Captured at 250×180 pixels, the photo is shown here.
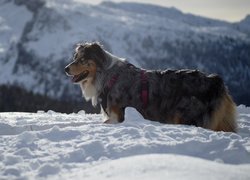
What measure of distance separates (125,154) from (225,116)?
4.11 m

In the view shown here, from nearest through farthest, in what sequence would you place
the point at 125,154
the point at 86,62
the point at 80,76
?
the point at 125,154 → the point at 86,62 → the point at 80,76

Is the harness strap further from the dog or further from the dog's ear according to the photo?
the dog's ear

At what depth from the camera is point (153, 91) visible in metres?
11.6

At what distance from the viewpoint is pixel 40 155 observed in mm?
7758

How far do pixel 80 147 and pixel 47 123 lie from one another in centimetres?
358

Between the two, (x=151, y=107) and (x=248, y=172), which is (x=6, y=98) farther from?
(x=248, y=172)

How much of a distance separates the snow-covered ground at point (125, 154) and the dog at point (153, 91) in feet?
5.17

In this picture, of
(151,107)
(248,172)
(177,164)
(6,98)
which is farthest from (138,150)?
(6,98)

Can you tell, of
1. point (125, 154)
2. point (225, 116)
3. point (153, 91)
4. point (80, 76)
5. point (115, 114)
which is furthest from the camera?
point (80, 76)

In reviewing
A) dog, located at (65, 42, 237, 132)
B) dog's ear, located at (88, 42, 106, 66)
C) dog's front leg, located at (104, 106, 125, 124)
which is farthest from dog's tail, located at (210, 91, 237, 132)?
dog's ear, located at (88, 42, 106, 66)

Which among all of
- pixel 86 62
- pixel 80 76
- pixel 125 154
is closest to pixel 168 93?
pixel 86 62

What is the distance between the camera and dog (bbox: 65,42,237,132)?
436 inches

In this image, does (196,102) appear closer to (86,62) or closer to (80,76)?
(86,62)

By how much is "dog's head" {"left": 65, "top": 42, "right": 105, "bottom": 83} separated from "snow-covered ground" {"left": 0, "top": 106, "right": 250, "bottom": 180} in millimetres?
2842
